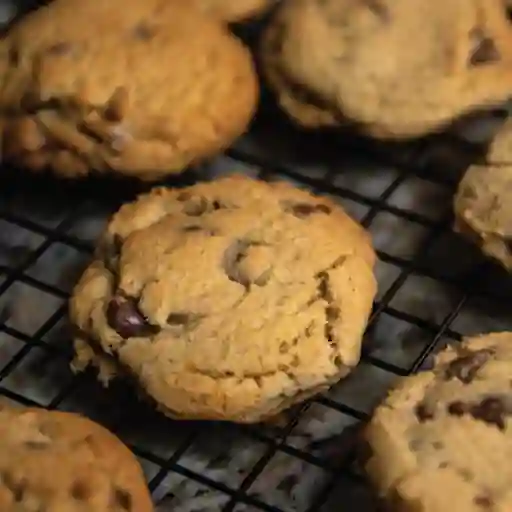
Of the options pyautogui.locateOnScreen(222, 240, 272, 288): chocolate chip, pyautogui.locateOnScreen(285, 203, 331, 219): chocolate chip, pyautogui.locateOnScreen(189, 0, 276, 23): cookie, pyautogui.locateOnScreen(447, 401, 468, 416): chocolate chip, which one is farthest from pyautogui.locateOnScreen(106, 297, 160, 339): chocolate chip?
pyautogui.locateOnScreen(189, 0, 276, 23): cookie

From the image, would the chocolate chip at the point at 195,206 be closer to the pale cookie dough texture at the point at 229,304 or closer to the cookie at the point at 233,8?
the pale cookie dough texture at the point at 229,304

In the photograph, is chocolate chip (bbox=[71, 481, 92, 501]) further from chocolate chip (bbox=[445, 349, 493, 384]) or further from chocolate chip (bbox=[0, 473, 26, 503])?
chocolate chip (bbox=[445, 349, 493, 384])

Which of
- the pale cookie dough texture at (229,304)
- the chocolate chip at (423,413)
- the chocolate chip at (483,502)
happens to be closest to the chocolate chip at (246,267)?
Result: the pale cookie dough texture at (229,304)

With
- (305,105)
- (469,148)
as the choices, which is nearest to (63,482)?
(305,105)

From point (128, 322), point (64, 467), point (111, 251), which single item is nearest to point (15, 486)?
point (64, 467)

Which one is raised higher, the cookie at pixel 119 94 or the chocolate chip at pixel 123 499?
the cookie at pixel 119 94

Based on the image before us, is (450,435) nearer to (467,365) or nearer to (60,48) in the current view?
(467,365)
